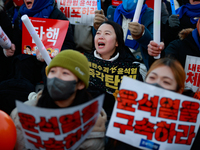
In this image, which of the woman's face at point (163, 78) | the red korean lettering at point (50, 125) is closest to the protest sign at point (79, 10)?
the woman's face at point (163, 78)

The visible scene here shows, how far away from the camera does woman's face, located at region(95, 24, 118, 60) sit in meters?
2.53

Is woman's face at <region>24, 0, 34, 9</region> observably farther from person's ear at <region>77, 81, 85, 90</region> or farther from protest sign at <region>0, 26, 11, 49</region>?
person's ear at <region>77, 81, 85, 90</region>

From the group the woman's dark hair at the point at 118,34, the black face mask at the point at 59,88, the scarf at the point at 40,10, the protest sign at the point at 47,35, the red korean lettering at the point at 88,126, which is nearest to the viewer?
the red korean lettering at the point at 88,126

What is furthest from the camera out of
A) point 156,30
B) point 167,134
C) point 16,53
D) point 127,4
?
point 16,53

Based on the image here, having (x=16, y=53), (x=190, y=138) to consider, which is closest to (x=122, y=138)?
(x=190, y=138)

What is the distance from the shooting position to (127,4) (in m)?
3.20

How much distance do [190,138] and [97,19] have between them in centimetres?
211

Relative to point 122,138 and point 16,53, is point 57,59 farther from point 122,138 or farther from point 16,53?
point 16,53

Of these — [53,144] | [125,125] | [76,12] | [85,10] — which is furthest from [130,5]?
[53,144]

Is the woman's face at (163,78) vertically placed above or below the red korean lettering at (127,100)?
above

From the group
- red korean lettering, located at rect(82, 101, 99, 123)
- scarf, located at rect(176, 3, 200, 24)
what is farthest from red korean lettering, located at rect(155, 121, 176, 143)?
scarf, located at rect(176, 3, 200, 24)

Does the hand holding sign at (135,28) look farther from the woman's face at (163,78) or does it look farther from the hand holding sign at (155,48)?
the woman's face at (163,78)

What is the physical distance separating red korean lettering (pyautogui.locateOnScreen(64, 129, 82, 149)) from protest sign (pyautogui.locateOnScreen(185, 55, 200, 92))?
4.63 ft

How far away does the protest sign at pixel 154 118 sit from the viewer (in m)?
1.42
